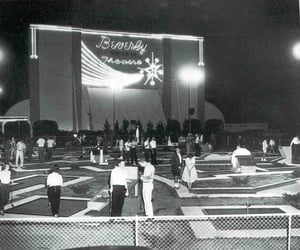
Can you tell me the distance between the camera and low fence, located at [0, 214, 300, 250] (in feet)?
24.3

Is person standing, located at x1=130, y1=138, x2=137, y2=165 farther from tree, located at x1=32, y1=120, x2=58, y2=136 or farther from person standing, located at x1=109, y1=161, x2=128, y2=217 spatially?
tree, located at x1=32, y1=120, x2=58, y2=136

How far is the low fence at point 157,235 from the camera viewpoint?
7406 mm

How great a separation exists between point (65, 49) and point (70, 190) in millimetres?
27253

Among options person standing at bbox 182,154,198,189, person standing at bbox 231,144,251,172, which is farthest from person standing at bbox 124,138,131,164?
person standing at bbox 182,154,198,189

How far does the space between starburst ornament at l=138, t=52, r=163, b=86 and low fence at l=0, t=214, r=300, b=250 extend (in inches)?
1343

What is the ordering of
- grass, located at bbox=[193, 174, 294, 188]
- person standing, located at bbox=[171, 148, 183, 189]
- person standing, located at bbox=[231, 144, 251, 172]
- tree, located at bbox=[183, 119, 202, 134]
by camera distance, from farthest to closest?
tree, located at bbox=[183, 119, 202, 134], person standing, located at bbox=[231, 144, 251, 172], grass, located at bbox=[193, 174, 294, 188], person standing, located at bbox=[171, 148, 183, 189]

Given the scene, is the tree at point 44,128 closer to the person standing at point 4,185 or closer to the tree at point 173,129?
the tree at point 173,129

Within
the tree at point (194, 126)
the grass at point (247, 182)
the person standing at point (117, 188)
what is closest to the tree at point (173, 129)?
the tree at point (194, 126)

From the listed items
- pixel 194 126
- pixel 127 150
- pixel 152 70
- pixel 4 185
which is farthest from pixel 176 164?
pixel 152 70

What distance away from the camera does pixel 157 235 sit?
7.84 meters

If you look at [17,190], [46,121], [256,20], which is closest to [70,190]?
[17,190]

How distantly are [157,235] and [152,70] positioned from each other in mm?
35345

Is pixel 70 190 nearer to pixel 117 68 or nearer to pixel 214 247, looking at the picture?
pixel 214 247

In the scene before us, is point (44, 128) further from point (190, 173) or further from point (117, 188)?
point (117, 188)
